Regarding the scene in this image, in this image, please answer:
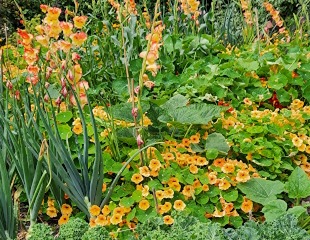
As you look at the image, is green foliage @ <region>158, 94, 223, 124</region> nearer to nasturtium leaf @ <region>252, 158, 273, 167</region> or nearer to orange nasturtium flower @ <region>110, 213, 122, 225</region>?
nasturtium leaf @ <region>252, 158, 273, 167</region>

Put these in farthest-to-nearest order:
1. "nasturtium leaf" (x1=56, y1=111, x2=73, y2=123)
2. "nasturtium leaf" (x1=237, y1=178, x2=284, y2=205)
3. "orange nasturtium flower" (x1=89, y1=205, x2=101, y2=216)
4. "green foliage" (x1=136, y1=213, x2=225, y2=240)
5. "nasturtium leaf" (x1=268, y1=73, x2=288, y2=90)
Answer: "nasturtium leaf" (x1=268, y1=73, x2=288, y2=90) < "nasturtium leaf" (x1=56, y1=111, x2=73, y2=123) < "nasturtium leaf" (x1=237, y1=178, x2=284, y2=205) < "orange nasturtium flower" (x1=89, y1=205, x2=101, y2=216) < "green foliage" (x1=136, y1=213, x2=225, y2=240)

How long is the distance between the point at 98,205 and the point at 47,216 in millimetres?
292

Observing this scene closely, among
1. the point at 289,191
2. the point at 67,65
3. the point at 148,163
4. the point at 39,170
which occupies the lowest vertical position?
the point at 289,191

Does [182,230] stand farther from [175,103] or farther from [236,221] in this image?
[175,103]

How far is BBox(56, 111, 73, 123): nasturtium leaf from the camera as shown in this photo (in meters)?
2.60

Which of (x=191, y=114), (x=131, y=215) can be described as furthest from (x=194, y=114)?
(x=131, y=215)

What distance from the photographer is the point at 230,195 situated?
230cm

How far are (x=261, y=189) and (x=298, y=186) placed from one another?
164mm

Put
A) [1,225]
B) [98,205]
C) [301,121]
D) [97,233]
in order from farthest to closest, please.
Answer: [301,121] → [98,205] → [1,225] → [97,233]

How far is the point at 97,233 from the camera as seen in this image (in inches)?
68.9

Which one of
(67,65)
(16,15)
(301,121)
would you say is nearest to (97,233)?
(67,65)

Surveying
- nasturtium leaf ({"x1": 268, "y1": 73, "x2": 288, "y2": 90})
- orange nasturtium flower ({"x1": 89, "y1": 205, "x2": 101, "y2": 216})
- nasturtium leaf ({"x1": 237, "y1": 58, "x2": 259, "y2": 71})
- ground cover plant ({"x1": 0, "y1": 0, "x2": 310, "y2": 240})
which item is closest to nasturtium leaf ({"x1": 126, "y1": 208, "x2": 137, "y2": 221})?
ground cover plant ({"x1": 0, "y1": 0, "x2": 310, "y2": 240})

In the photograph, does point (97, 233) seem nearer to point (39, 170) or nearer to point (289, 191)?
point (39, 170)

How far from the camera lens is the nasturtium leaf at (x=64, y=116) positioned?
260 centimetres
